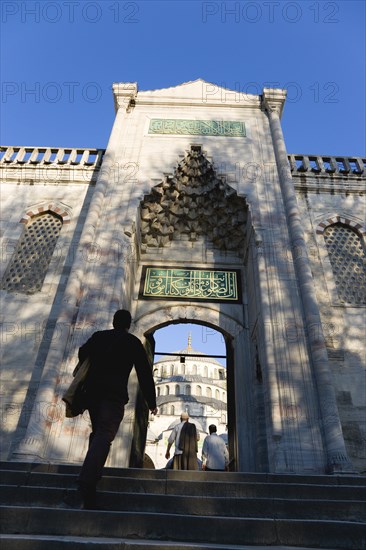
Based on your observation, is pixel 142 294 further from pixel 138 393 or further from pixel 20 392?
pixel 20 392

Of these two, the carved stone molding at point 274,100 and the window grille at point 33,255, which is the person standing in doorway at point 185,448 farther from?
the carved stone molding at point 274,100

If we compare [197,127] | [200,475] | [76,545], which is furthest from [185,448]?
[197,127]

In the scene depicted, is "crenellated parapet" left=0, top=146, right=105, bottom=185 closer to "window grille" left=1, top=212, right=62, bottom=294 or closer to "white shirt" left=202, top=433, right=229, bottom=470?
"window grille" left=1, top=212, right=62, bottom=294

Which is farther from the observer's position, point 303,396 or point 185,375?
point 185,375

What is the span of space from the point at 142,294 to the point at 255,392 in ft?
10.3

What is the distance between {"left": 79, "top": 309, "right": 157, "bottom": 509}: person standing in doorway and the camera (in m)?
2.71

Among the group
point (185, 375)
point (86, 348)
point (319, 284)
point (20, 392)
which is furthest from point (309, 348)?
point (185, 375)

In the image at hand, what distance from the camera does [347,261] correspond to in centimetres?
858

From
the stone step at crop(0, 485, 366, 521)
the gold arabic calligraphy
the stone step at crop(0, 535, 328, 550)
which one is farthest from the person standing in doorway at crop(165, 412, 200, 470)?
the stone step at crop(0, 535, 328, 550)

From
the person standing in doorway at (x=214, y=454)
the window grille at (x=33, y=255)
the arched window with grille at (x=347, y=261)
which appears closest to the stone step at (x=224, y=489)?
the person standing in doorway at (x=214, y=454)

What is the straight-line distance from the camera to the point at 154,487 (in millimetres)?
3500

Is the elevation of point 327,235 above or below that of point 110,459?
above

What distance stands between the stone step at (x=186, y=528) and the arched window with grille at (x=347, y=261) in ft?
19.8

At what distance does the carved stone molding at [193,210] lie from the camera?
28.5ft
